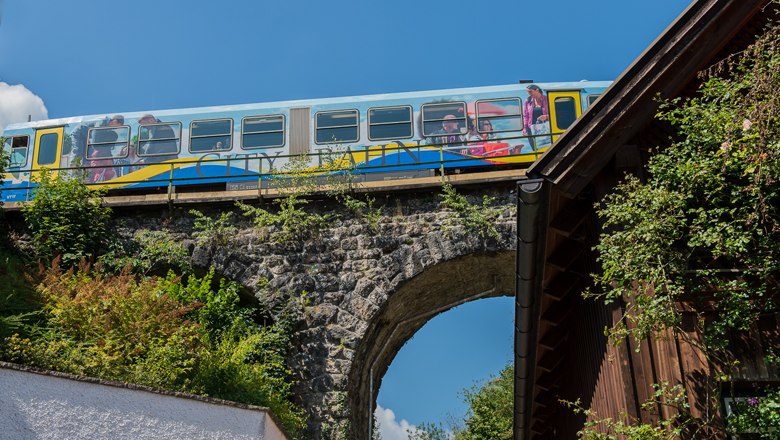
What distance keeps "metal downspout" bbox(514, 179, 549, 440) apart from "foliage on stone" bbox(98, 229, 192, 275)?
8.81 meters

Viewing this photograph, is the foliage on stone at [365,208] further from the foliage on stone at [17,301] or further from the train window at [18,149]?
the train window at [18,149]

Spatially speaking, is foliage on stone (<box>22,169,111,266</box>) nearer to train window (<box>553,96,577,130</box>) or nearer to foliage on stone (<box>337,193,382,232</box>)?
foliage on stone (<box>337,193,382,232</box>)

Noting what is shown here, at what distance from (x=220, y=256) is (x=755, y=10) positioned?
11670 millimetres

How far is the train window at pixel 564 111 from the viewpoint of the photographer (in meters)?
19.5

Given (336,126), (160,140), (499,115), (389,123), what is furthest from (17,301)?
(499,115)

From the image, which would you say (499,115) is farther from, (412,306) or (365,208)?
(412,306)

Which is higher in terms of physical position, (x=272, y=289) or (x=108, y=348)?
(x=272, y=289)

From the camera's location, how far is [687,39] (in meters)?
7.45

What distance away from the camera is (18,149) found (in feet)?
70.4

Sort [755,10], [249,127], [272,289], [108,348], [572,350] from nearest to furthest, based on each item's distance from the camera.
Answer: [755,10] < [572,350] < [108,348] < [272,289] < [249,127]

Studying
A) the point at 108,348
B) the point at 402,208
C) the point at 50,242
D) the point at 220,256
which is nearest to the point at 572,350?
the point at 108,348

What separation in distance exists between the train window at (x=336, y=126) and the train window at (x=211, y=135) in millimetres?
2040

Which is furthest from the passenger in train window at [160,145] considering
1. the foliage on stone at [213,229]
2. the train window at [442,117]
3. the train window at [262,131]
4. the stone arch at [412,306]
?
the stone arch at [412,306]

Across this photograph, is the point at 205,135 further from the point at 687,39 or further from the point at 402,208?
the point at 687,39
